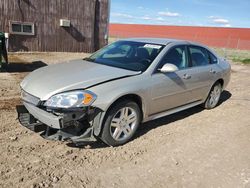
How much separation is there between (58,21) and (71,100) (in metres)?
13.4

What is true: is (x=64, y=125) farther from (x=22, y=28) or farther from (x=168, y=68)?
(x=22, y=28)

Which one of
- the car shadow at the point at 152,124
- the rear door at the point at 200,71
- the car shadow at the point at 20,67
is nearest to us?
the car shadow at the point at 152,124

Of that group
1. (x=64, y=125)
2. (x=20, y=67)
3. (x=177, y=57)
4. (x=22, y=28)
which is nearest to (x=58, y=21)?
(x=22, y=28)

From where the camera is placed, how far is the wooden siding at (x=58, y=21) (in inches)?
567

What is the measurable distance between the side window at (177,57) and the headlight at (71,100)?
5.06ft

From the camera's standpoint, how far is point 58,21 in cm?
1588

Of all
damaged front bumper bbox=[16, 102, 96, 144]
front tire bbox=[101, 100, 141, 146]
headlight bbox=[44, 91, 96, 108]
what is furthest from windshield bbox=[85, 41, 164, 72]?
damaged front bumper bbox=[16, 102, 96, 144]

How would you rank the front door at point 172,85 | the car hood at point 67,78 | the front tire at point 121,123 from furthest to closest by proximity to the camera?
the front door at point 172,85 < the front tire at point 121,123 < the car hood at point 67,78

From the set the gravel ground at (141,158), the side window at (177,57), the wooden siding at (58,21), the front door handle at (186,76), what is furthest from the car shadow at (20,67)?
the front door handle at (186,76)

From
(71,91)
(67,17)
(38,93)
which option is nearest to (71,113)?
(71,91)

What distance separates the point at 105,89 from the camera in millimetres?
3773

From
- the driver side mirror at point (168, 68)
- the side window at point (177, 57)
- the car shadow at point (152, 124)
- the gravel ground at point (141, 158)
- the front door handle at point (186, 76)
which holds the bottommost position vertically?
the gravel ground at point (141, 158)

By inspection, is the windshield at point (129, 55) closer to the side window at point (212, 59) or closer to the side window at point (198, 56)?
the side window at point (198, 56)

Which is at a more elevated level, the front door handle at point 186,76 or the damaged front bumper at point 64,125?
the front door handle at point 186,76
